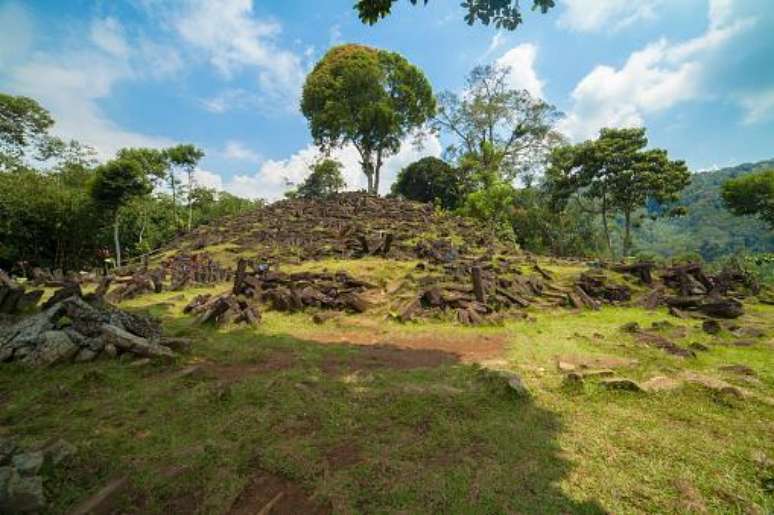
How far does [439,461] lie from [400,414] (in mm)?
918

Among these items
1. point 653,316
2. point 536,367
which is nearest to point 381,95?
point 653,316

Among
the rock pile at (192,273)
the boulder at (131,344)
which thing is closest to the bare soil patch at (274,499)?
the boulder at (131,344)

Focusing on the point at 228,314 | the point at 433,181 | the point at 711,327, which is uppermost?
the point at 433,181

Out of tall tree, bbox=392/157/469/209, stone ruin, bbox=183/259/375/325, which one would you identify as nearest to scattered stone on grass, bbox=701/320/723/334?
stone ruin, bbox=183/259/375/325

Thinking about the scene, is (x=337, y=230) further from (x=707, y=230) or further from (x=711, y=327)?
(x=707, y=230)

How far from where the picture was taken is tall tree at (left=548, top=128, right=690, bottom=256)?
23.1 meters

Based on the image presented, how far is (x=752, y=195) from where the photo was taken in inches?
958

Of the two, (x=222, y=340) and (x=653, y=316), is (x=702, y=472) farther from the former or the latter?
(x=653, y=316)

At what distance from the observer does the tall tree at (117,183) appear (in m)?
20.0

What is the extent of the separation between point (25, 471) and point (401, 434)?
9.42 feet

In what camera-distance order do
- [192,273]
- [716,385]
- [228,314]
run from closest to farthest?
[716,385] → [228,314] → [192,273]

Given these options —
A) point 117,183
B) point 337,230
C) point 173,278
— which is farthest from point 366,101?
point 173,278

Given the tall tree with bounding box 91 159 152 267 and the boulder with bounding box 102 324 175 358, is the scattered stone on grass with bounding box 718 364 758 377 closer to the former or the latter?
the boulder with bounding box 102 324 175 358

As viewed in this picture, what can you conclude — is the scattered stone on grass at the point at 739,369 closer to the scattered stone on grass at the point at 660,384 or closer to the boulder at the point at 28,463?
the scattered stone on grass at the point at 660,384
